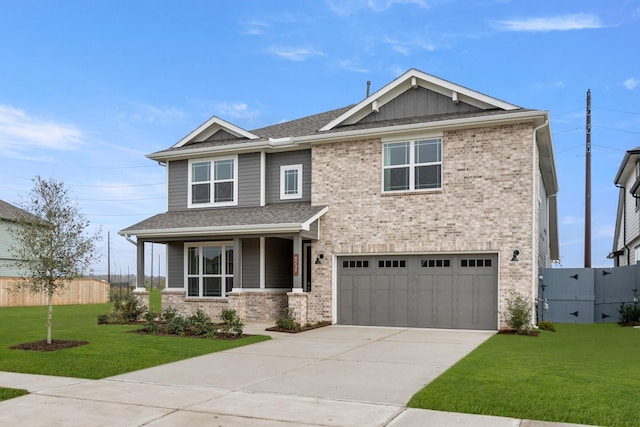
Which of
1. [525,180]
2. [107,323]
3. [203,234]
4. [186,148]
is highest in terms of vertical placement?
[186,148]

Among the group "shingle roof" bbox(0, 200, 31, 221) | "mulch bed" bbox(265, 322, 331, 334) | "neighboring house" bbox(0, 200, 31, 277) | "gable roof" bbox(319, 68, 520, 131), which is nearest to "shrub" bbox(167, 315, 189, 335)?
"mulch bed" bbox(265, 322, 331, 334)

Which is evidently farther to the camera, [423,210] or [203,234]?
[203,234]

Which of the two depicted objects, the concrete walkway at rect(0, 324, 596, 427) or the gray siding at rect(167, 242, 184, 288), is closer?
the concrete walkway at rect(0, 324, 596, 427)

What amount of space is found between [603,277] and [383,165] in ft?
28.9

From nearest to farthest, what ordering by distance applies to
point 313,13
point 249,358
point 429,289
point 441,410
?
point 441,410 < point 249,358 < point 313,13 < point 429,289

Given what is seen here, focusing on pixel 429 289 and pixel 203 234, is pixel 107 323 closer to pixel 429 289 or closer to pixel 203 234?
pixel 203 234

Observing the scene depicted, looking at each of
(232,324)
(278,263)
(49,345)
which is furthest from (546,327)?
(49,345)

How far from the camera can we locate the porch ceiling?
1708 cm

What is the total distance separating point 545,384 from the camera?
323 inches

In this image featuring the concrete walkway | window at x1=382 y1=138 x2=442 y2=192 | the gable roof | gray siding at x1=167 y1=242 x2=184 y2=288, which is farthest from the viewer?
gray siding at x1=167 y1=242 x2=184 y2=288

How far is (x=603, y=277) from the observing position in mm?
19656

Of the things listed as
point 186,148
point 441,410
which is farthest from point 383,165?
point 441,410

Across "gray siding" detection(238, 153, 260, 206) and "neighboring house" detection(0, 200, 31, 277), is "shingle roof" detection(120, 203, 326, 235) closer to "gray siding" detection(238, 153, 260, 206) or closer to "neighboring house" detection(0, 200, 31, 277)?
"gray siding" detection(238, 153, 260, 206)

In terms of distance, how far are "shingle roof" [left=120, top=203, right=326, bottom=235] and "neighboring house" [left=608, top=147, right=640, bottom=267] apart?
539 inches
